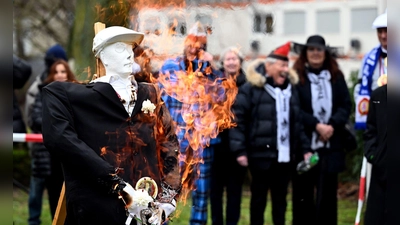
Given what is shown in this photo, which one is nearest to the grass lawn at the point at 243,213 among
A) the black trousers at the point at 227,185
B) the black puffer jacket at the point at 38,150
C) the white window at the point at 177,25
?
the black puffer jacket at the point at 38,150

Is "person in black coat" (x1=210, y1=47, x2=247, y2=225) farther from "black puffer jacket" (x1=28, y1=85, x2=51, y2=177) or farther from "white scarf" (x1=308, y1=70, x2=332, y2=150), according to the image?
"black puffer jacket" (x1=28, y1=85, x2=51, y2=177)

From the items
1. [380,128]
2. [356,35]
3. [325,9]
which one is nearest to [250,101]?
[380,128]

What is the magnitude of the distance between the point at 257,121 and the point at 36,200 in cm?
310

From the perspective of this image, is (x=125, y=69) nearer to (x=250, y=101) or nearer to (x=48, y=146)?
(x=48, y=146)

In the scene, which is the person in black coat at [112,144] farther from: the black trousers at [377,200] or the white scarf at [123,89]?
the black trousers at [377,200]

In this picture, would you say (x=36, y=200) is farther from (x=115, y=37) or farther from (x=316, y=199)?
(x=115, y=37)

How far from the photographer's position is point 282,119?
358 inches

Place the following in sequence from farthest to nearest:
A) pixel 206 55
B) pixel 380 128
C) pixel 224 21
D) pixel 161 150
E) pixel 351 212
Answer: pixel 351 212
pixel 224 21
pixel 206 55
pixel 380 128
pixel 161 150

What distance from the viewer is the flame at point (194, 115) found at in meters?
6.58

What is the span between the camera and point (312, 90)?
9477 mm

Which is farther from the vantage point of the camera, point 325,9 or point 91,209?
point 325,9

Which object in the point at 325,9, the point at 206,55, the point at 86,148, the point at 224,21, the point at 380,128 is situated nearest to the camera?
the point at 86,148

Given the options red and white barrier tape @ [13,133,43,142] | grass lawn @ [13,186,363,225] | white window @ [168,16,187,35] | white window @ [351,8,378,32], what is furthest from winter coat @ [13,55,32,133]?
white window @ [351,8,378,32]

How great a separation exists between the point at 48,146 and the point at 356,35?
37.1ft
